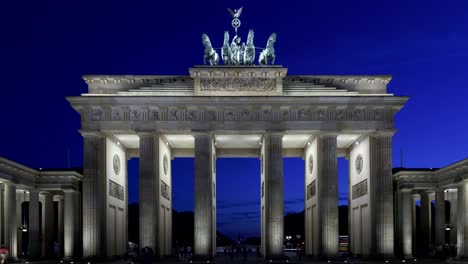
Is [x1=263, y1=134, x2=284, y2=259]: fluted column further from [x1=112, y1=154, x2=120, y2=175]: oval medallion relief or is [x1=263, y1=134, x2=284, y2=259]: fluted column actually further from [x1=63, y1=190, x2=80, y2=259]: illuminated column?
[x1=63, y1=190, x2=80, y2=259]: illuminated column

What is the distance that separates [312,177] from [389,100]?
510 inches

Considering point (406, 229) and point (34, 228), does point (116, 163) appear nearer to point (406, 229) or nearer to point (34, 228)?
point (34, 228)

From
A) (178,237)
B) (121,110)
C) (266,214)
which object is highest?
(121,110)

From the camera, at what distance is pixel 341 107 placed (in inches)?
2388

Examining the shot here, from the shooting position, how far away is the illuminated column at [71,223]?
61750mm

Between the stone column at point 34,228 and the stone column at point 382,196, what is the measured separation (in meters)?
35.1

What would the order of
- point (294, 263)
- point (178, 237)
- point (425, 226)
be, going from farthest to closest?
point (178, 237), point (425, 226), point (294, 263)

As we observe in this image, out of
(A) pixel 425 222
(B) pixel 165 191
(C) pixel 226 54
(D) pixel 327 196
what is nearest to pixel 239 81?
(C) pixel 226 54

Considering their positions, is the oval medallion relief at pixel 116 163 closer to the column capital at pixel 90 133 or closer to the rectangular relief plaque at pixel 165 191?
the rectangular relief plaque at pixel 165 191

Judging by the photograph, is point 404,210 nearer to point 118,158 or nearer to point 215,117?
point 215,117

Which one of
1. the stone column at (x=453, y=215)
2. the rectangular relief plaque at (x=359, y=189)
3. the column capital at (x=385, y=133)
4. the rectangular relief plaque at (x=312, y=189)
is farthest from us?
the stone column at (x=453, y=215)

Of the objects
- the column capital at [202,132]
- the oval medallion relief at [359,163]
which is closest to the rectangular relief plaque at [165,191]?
the column capital at [202,132]

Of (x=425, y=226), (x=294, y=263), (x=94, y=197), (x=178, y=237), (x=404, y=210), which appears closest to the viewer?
(x=294, y=263)

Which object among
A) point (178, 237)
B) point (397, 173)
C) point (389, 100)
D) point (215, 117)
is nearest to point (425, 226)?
point (397, 173)
